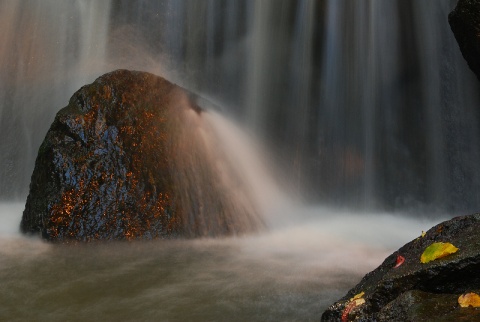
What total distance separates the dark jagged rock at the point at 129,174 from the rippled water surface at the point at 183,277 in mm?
324

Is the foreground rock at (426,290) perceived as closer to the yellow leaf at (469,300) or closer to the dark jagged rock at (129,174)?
the yellow leaf at (469,300)

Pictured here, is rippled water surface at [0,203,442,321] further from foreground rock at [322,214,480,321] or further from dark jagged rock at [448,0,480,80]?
dark jagged rock at [448,0,480,80]

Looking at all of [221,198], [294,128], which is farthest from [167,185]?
[294,128]

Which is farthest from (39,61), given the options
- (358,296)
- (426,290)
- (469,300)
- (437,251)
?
(469,300)

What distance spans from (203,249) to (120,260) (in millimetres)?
1127

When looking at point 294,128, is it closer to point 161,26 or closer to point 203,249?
point 161,26

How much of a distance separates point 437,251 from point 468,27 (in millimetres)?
6680

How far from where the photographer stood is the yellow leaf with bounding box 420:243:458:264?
2.53 m

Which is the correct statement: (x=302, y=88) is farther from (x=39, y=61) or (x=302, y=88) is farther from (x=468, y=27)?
(x=39, y=61)

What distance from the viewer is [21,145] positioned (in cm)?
1134

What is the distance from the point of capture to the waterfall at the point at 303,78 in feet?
35.1

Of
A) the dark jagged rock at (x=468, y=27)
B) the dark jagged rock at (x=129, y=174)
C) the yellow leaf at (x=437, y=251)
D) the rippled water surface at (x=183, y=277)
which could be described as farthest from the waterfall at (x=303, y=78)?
the yellow leaf at (x=437, y=251)

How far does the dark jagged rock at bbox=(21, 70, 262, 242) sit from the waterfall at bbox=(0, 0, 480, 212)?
3602 mm

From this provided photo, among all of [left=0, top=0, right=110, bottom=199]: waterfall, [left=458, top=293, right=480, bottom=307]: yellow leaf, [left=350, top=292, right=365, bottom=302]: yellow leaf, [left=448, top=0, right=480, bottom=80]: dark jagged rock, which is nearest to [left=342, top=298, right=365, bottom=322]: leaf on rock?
[left=350, top=292, right=365, bottom=302]: yellow leaf
